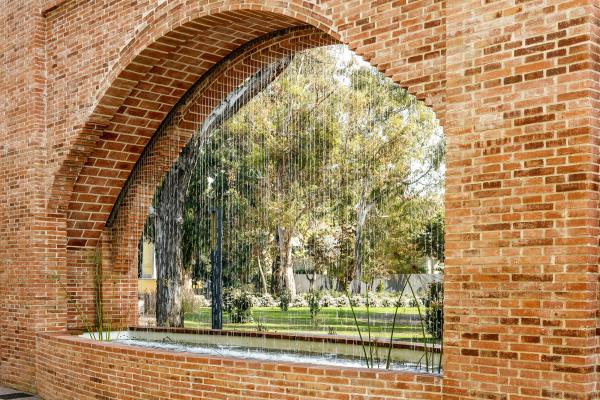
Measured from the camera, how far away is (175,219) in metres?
16.2

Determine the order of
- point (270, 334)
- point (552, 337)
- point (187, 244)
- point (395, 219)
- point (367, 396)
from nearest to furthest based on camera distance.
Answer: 1. point (552, 337)
2. point (367, 396)
3. point (270, 334)
4. point (395, 219)
5. point (187, 244)

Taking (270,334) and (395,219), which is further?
(395,219)

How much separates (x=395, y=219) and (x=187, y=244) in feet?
24.5

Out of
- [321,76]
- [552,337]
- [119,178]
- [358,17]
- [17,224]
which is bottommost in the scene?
[552,337]

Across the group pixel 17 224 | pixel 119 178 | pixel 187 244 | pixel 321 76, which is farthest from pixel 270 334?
pixel 187 244

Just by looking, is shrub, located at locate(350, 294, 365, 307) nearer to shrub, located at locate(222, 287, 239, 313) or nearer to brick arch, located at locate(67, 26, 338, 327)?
shrub, located at locate(222, 287, 239, 313)

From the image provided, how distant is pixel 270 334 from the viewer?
903 centimetres

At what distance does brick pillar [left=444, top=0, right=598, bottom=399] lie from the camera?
459 centimetres

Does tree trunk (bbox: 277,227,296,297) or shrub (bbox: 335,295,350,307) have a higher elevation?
tree trunk (bbox: 277,227,296,297)

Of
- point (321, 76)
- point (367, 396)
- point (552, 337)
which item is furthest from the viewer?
point (321, 76)

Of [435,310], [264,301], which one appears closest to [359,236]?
[264,301]

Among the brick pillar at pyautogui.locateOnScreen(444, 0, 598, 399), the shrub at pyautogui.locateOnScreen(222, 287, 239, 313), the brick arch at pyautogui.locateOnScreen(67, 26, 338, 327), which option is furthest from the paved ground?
the shrub at pyautogui.locateOnScreen(222, 287, 239, 313)

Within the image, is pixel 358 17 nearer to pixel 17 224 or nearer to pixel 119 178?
pixel 119 178

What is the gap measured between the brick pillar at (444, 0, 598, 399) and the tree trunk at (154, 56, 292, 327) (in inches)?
348
